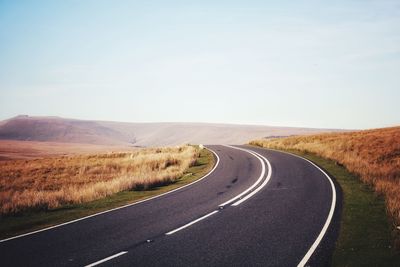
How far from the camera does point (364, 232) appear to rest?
8805 millimetres

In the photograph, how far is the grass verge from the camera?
702 centimetres

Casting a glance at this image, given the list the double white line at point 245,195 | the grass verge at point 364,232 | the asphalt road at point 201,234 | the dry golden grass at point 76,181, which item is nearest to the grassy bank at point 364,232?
the grass verge at point 364,232

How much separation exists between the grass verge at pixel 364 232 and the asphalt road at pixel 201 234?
32 cm

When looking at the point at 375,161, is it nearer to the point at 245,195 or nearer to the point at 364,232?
the point at 245,195

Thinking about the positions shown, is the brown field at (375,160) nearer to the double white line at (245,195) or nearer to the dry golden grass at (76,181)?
the double white line at (245,195)

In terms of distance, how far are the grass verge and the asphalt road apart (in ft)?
1.06

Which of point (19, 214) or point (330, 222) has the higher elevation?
point (330, 222)

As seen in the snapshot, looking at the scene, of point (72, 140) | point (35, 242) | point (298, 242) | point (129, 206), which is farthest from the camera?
point (72, 140)

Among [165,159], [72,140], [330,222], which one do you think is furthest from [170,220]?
[72,140]

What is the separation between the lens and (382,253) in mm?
7305

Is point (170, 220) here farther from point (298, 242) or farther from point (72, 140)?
point (72, 140)

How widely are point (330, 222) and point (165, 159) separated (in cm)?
2185

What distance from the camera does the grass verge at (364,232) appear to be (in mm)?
7016

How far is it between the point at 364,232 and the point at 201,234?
4331mm
